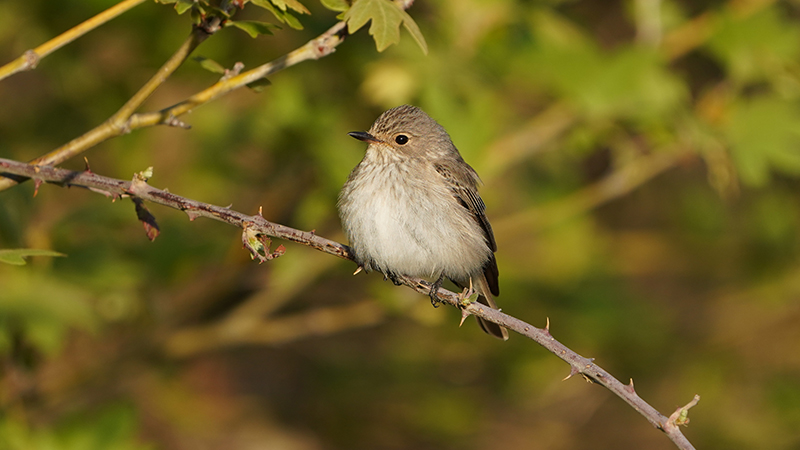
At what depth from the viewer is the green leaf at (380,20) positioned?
2.89 metres

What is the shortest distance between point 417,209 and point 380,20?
175cm

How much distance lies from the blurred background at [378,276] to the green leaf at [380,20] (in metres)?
2.29

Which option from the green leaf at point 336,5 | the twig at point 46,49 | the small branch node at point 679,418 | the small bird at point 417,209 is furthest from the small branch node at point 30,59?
the small branch node at point 679,418

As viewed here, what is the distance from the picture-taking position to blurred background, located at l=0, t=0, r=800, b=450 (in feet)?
18.3

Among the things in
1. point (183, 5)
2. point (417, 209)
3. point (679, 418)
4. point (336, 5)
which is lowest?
point (679, 418)

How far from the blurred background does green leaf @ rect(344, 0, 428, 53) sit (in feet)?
7.53

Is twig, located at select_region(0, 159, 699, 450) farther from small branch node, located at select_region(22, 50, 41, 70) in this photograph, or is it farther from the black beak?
the black beak

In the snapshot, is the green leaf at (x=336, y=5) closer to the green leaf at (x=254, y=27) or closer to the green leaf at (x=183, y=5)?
the green leaf at (x=254, y=27)

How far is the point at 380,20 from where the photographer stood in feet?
9.62

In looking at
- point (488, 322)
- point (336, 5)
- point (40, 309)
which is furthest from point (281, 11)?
point (488, 322)

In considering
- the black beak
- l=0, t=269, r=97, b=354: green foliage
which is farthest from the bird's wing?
l=0, t=269, r=97, b=354: green foliage

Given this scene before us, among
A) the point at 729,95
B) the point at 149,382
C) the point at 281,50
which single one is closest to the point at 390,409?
the point at 149,382

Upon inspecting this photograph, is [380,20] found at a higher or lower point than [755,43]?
lower

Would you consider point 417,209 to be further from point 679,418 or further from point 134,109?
point 679,418
